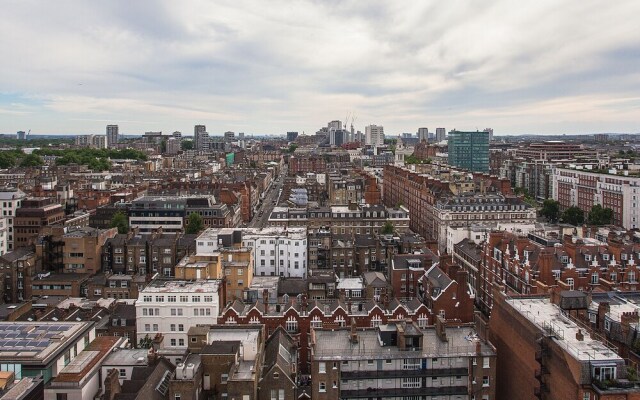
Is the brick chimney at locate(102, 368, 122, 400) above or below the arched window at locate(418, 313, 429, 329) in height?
above

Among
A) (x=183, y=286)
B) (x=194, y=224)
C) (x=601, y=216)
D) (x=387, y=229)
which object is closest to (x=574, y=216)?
(x=601, y=216)

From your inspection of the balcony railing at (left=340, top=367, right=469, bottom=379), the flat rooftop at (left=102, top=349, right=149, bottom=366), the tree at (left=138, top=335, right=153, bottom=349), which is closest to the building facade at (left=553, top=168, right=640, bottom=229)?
the balcony railing at (left=340, top=367, right=469, bottom=379)

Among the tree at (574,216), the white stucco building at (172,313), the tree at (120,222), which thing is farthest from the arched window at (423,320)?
the tree at (574,216)

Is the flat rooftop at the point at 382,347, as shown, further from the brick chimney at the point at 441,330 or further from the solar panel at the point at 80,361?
the solar panel at the point at 80,361

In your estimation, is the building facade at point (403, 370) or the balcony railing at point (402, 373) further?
the balcony railing at point (402, 373)

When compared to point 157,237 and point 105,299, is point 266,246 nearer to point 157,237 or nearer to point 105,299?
point 157,237

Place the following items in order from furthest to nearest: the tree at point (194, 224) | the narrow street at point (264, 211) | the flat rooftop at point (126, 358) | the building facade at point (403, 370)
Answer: the narrow street at point (264, 211)
the tree at point (194, 224)
the flat rooftop at point (126, 358)
the building facade at point (403, 370)

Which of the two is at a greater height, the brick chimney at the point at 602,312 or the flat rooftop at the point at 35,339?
the brick chimney at the point at 602,312

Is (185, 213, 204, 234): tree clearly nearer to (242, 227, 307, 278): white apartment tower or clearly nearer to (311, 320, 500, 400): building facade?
(242, 227, 307, 278): white apartment tower
